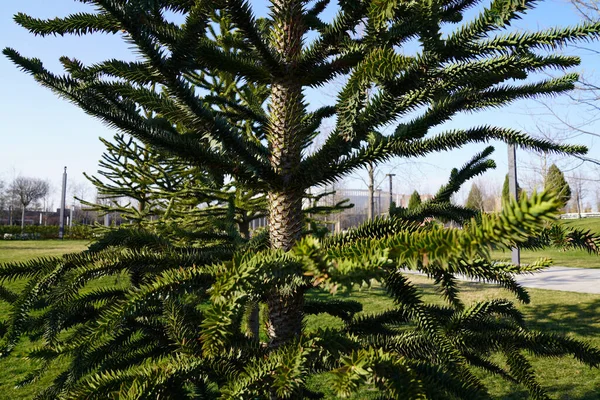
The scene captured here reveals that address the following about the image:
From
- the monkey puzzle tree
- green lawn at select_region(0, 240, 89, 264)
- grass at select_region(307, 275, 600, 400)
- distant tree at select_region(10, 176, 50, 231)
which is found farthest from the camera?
distant tree at select_region(10, 176, 50, 231)

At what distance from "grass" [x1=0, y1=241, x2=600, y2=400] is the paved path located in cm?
85

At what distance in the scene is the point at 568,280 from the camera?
42.5 feet

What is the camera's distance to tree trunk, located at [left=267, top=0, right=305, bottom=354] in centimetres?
153

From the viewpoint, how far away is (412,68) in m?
1.27

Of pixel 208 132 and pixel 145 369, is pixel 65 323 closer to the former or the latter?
pixel 145 369

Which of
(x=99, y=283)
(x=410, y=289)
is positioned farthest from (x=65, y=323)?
(x=99, y=283)

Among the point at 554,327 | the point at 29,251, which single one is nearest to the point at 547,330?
the point at 554,327

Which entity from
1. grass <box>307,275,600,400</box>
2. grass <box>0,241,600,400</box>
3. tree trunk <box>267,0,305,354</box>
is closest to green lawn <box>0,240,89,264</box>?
grass <box>0,241,600,400</box>

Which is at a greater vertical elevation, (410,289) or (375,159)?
(375,159)

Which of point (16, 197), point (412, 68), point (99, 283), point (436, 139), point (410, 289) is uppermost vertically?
point (16, 197)

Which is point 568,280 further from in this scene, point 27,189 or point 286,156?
point 27,189

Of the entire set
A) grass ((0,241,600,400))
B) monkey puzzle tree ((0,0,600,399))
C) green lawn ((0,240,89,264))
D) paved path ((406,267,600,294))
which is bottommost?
grass ((0,241,600,400))

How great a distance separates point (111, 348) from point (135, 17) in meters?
1.45

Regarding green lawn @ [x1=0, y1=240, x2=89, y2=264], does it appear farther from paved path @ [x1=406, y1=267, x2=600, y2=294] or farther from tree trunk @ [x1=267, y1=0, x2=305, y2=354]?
tree trunk @ [x1=267, y1=0, x2=305, y2=354]
